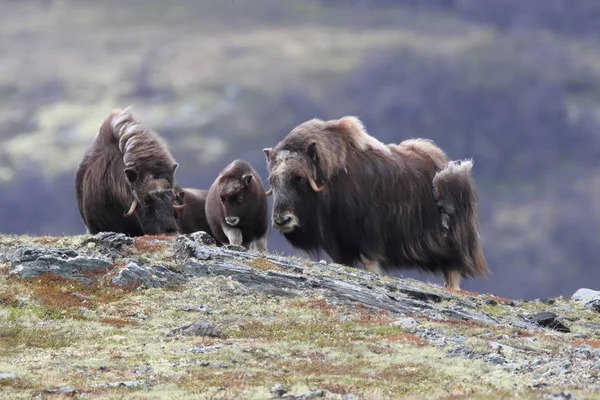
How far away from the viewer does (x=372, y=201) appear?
2591 centimetres

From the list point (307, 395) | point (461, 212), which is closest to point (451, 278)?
point (461, 212)

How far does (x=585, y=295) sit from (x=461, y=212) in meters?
4.22

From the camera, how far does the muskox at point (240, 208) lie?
91.1 feet

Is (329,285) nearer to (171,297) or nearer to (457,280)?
(171,297)

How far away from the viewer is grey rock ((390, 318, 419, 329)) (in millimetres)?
18281

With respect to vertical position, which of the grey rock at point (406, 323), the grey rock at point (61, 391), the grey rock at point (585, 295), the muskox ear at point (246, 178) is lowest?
the grey rock at point (61, 391)

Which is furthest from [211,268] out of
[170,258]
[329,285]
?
[329,285]

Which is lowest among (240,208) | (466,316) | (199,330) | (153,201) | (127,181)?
(199,330)

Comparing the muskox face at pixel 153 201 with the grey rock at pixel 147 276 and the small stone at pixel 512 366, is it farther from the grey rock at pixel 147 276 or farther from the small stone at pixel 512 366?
the small stone at pixel 512 366

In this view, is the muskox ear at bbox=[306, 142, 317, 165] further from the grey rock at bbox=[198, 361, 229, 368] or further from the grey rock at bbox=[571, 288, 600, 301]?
the grey rock at bbox=[198, 361, 229, 368]

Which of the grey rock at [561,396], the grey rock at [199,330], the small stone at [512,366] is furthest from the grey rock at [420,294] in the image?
the grey rock at [561,396]

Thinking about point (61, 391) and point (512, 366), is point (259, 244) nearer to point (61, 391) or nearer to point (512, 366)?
point (512, 366)

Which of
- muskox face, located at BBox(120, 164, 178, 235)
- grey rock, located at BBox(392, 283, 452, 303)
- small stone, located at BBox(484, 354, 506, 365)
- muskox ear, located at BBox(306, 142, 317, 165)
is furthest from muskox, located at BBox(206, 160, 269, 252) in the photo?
small stone, located at BBox(484, 354, 506, 365)

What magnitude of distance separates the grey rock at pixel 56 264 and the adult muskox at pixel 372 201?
5.00m
